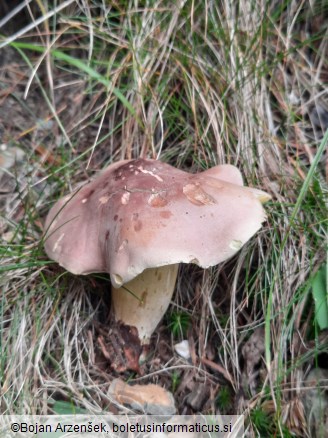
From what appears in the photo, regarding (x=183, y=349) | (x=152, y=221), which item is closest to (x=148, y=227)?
(x=152, y=221)

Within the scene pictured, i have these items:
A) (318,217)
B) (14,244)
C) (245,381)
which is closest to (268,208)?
(318,217)

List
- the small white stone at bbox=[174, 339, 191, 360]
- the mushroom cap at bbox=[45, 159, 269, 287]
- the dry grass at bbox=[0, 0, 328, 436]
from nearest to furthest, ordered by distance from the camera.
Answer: the mushroom cap at bbox=[45, 159, 269, 287]
the dry grass at bbox=[0, 0, 328, 436]
the small white stone at bbox=[174, 339, 191, 360]

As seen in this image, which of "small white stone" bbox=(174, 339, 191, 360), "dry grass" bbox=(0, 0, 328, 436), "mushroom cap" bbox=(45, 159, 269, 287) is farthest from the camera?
"small white stone" bbox=(174, 339, 191, 360)
